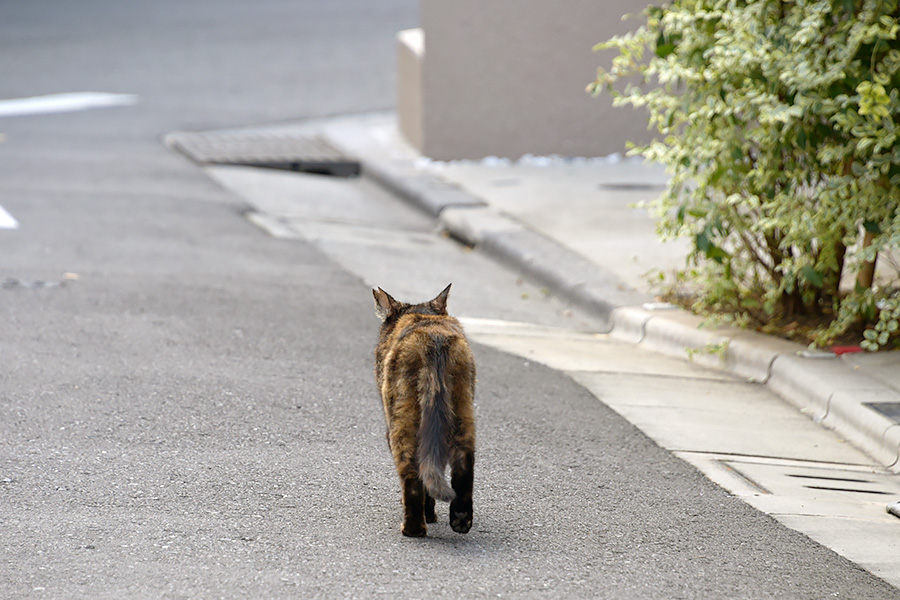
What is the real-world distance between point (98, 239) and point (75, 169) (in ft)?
9.69

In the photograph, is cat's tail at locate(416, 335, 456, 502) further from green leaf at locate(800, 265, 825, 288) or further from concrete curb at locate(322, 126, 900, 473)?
green leaf at locate(800, 265, 825, 288)

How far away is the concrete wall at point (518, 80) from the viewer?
12055 mm

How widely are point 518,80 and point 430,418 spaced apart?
345 inches

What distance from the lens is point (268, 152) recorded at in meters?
13.1

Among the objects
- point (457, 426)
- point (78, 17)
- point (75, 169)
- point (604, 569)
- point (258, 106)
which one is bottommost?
point (604, 569)

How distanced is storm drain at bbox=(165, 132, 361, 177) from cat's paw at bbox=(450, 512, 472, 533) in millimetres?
9129

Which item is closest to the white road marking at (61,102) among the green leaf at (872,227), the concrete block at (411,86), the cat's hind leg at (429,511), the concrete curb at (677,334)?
the concrete block at (411,86)

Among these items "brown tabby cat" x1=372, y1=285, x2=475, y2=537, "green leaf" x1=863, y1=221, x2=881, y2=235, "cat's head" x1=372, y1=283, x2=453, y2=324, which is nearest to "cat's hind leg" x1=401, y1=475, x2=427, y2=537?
"brown tabby cat" x1=372, y1=285, x2=475, y2=537

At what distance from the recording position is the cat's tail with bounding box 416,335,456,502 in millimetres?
3957

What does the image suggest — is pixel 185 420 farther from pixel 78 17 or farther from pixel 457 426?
pixel 78 17

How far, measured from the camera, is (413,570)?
13.1ft

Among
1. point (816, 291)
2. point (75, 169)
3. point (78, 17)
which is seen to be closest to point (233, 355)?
point (816, 291)

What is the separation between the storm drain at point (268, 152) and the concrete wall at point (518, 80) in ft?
3.50

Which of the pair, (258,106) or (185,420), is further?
(258,106)
